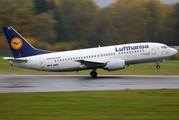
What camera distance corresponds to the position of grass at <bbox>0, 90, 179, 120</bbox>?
10.8 m

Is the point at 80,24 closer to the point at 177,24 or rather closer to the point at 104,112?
the point at 177,24

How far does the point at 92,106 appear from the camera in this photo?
1263cm

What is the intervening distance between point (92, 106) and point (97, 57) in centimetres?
Answer: 1430

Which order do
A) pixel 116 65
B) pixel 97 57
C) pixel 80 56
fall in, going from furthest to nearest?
pixel 80 56 → pixel 97 57 → pixel 116 65

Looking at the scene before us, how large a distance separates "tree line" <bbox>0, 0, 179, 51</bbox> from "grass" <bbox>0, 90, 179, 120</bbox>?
181 ft

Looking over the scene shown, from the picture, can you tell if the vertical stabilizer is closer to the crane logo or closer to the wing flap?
the crane logo

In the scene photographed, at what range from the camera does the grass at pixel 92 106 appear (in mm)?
10781

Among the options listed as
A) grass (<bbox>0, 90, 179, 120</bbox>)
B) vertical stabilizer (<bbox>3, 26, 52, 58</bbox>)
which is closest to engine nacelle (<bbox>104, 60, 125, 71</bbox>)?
grass (<bbox>0, 90, 179, 120</bbox>)

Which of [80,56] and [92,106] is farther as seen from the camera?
[80,56]

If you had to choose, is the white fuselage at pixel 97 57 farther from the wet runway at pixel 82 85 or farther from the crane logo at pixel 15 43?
the wet runway at pixel 82 85

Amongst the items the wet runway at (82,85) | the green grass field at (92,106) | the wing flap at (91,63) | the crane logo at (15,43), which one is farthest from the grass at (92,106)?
the crane logo at (15,43)

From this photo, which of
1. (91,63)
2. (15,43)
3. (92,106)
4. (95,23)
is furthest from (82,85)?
(95,23)

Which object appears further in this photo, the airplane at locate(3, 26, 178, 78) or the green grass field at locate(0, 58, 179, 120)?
the airplane at locate(3, 26, 178, 78)

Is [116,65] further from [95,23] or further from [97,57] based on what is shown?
[95,23]
